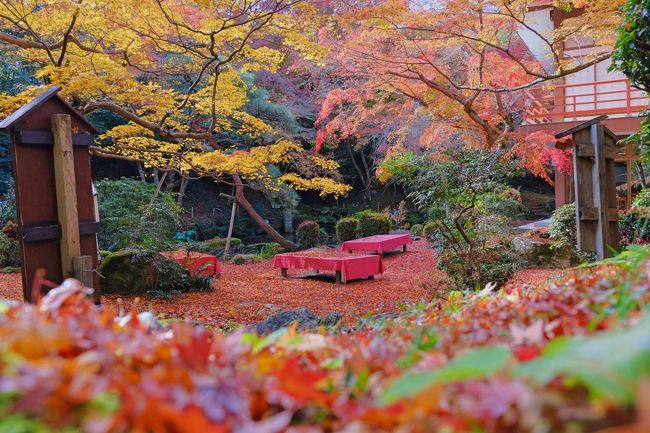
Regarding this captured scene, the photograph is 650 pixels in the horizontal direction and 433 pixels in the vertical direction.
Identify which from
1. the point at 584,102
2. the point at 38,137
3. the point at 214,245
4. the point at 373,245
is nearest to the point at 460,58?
the point at 584,102

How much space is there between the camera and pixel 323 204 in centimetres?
2209

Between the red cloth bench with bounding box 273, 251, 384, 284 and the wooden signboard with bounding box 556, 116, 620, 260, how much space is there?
6.01m

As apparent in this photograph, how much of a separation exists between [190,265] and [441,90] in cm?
593

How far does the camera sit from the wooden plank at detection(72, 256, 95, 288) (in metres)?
3.95

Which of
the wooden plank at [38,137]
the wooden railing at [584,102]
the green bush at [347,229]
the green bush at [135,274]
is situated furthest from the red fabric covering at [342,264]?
the wooden plank at [38,137]

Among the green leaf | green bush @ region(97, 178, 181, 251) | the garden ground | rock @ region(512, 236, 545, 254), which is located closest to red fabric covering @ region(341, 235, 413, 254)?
the garden ground

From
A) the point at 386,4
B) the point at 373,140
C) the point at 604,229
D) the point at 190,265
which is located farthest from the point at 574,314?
the point at 373,140

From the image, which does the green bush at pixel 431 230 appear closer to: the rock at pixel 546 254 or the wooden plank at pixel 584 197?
the rock at pixel 546 254

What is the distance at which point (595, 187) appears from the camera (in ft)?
14.8

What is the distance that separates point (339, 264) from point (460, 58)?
21.9 feet

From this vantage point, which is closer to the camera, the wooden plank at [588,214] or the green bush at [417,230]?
the wooden plank at [588,214]

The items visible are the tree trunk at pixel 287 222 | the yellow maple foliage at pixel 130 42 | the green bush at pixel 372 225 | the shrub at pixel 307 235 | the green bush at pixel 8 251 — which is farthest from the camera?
the tree trunk at pixel 287 222

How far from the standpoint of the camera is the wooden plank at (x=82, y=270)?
3953mm

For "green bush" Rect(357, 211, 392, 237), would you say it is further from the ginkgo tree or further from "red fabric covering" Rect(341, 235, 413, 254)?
the ginkgo tree
